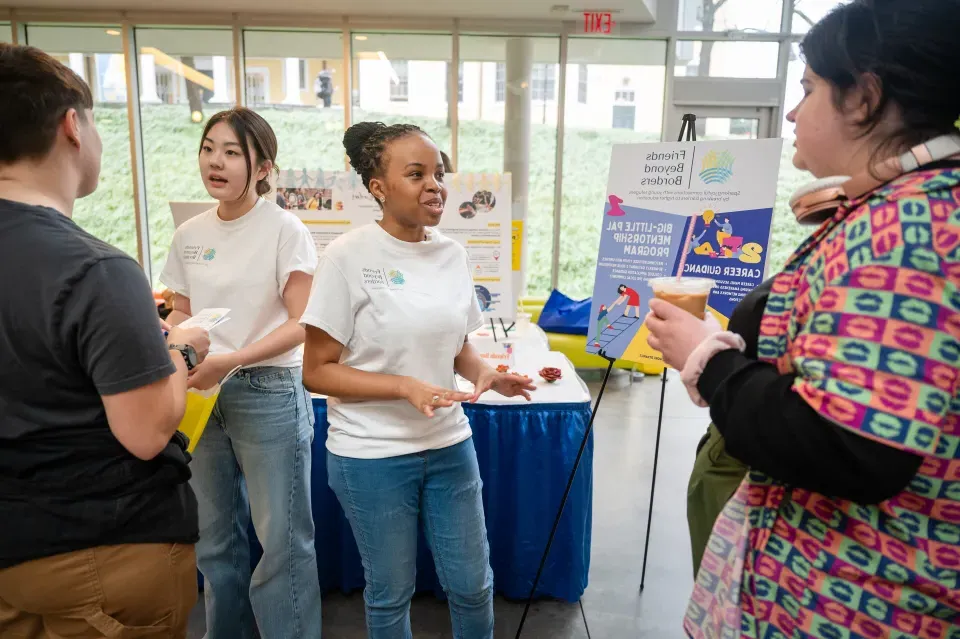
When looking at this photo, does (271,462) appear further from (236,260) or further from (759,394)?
(759,394)

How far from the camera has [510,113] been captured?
6.92 m

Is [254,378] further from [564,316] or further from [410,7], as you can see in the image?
[410,7]

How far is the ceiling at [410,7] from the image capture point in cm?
606

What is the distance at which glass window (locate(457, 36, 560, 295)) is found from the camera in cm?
686

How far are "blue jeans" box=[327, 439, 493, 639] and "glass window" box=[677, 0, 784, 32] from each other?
6.64 meters

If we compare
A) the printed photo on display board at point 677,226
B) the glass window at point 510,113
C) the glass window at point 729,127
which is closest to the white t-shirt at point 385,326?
the printed photo on display board at point 677,226

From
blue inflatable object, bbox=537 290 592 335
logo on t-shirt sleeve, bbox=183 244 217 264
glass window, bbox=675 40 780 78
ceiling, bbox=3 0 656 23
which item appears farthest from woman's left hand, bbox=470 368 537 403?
glass window, bbox=675 40 780 78

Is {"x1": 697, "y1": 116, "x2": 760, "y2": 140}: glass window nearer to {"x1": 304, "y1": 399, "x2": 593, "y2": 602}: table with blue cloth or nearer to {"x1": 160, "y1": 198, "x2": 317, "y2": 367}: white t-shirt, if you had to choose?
{"x1": 304, "y1": 399, "x2": 593, "y2": 602}: table with blue cloth

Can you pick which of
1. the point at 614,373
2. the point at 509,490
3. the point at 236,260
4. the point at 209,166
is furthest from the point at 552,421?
the point at 614,373

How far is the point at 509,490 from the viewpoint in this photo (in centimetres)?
228

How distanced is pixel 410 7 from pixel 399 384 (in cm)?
584

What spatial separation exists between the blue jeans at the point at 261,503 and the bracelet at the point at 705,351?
1.24 metres

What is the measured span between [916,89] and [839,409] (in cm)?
41

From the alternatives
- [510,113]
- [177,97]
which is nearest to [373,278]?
[510,113]
